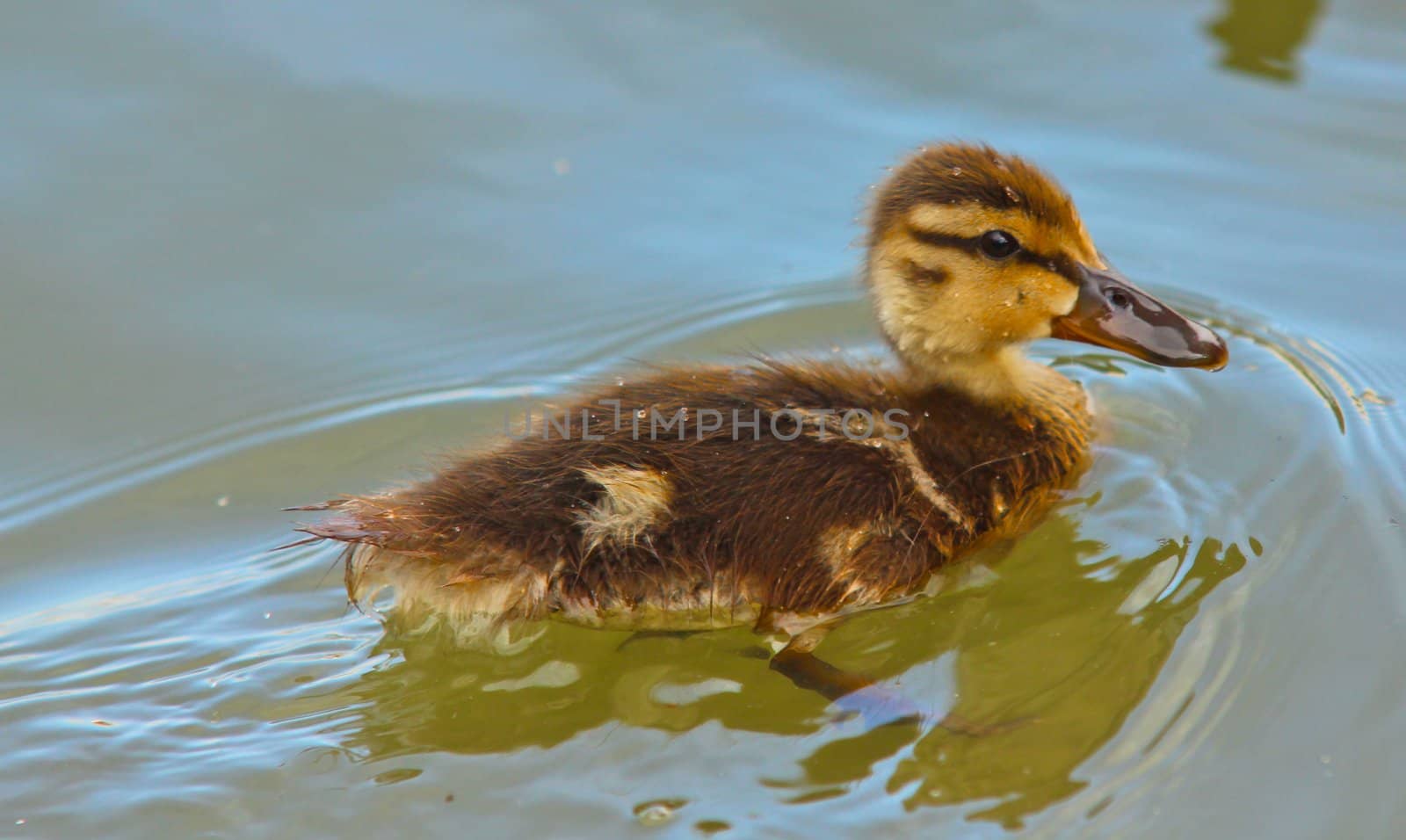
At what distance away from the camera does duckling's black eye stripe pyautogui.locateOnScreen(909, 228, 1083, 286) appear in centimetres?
353

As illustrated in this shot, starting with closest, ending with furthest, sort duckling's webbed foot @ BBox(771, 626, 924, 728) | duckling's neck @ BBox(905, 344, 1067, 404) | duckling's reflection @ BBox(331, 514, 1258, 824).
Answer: duckling's reflection @ BBox(331, 514, 1258, 824) < duckling's webbed foot @ BBox(771, 626, 924, 728) < duckling's neck @ BBox(905, 344, 1067, 404)

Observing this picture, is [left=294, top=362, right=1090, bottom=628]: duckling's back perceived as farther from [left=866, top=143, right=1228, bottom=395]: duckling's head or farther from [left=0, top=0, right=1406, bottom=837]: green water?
[left=866, top=143, right=1228, bottom=395]: duckling's head

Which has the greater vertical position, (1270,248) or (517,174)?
(517,174)

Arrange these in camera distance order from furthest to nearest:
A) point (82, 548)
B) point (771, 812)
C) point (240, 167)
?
point (240, 167) < point (82, 548) < point (771, 812)

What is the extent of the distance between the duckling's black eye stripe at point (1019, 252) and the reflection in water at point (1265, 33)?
257cm

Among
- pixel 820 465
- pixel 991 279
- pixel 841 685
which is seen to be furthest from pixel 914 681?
pixel 991 279

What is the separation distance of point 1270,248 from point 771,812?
2.90 metres

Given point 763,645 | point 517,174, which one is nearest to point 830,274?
point 517,174

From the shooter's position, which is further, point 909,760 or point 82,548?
point 82,548

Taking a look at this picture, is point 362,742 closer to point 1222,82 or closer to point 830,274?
point 830,274

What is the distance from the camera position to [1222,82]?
5.66 metres

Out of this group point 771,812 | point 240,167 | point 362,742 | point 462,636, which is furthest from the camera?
point 240,167

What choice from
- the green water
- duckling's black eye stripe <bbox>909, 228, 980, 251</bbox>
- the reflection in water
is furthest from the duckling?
the reflection in water

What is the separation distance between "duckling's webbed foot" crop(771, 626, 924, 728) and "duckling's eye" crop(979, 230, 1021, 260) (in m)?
0.94
